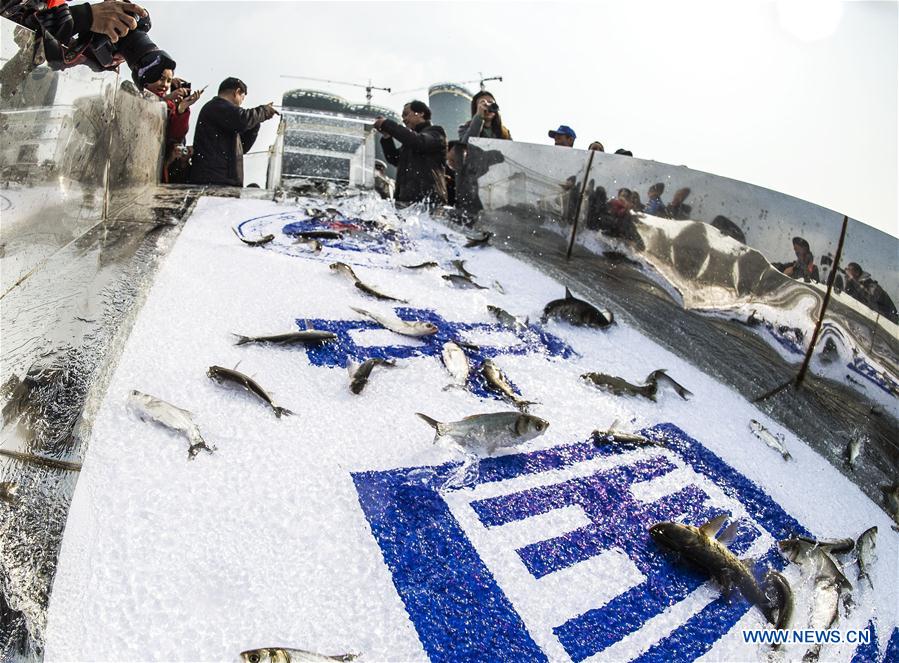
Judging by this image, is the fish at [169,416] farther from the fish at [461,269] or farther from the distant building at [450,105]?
the distant building at [450,105]

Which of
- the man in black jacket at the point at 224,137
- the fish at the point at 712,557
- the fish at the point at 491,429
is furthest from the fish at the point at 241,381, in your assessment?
the man in black jacket at the point at 224,137

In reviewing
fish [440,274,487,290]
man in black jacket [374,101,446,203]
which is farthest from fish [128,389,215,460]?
man in black jacket [374,101,446,203]

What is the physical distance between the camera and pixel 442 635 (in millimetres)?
1493

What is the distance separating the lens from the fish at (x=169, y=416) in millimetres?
1886

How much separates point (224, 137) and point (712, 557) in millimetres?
6211

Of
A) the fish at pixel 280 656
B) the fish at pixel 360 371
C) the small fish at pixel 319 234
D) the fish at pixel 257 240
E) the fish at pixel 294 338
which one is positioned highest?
the small fish at pixel 319 234

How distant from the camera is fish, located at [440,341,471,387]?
2732mm

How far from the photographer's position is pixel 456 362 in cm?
285

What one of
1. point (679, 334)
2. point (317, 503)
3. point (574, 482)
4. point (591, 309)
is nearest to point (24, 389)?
point (317, 503)

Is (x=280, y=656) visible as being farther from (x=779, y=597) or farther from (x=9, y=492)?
(x=779, y=597)

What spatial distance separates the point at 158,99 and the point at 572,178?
14.3 feet

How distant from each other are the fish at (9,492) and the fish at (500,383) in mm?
1852

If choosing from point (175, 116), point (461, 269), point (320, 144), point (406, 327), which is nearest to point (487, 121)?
point (320, 144)

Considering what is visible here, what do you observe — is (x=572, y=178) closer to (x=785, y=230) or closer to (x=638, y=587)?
(x=785, y=230)
